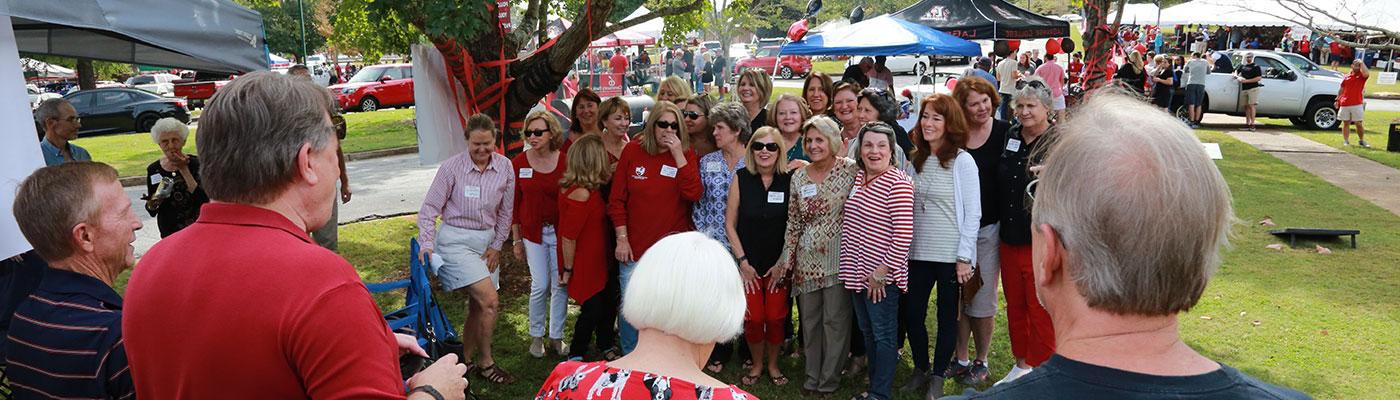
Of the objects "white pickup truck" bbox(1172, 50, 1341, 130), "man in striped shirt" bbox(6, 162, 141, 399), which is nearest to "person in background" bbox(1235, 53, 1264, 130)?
"white pickup truck" bbox(1172, 50, 1341, 130)

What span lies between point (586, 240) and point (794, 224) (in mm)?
1292

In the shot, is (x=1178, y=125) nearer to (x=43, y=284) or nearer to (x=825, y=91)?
(x=43, y=284)

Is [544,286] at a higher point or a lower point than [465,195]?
lower

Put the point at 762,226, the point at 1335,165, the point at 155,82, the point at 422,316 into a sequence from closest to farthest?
the point at 422,316 → the point at 762,226 → the point at 1335,165 → the point at 155,82

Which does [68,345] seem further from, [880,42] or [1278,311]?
[880,42]

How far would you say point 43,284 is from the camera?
243 centimetres

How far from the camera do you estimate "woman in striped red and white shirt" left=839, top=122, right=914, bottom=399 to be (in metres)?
4.59

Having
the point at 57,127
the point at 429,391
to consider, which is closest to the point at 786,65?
the point at 57,127

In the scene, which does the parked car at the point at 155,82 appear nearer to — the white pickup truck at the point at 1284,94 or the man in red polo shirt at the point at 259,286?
the white pickup truck at the point at 1284,94

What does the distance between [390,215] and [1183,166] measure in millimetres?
10167

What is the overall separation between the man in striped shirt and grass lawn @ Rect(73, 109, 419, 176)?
12971mm

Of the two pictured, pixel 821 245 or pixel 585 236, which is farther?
pixel 585 236

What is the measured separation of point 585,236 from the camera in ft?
17.7

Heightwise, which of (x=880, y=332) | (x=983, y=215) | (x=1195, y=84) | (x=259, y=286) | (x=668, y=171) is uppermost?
(x=259, y=286)
